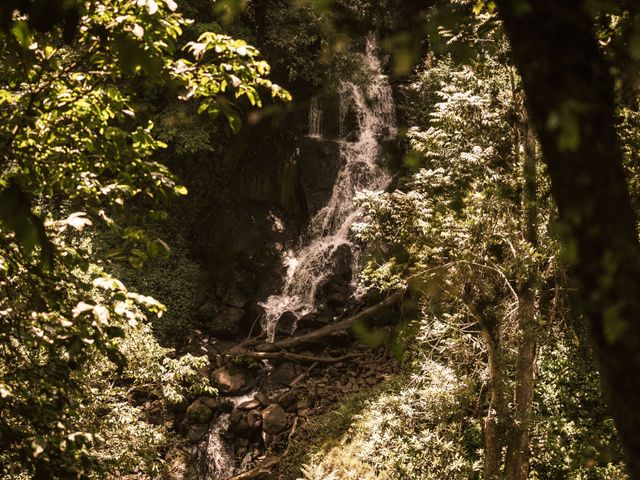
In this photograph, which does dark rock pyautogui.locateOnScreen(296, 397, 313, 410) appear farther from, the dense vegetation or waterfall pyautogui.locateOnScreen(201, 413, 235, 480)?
waterfall pyautogui.locateOnScreen(201, 413, 235, 480)

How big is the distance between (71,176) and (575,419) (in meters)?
8.79

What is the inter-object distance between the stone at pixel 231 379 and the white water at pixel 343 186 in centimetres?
194

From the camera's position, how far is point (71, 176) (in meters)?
3.58

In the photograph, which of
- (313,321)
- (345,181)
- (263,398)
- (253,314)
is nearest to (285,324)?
(313,321)

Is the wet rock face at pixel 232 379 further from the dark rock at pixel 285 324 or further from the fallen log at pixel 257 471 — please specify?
the fallen log at pixel 257 471

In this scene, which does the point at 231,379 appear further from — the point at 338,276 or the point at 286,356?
the point at 338,276

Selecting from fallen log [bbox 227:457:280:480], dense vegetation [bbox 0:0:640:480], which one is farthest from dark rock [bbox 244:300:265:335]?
fallen log [bbox 227:457:280:480]

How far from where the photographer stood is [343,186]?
1666 cm

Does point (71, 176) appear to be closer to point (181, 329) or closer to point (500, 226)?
point (500, 226)

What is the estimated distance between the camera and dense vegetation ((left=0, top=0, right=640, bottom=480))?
1.18 meters

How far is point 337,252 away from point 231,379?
16.4ft

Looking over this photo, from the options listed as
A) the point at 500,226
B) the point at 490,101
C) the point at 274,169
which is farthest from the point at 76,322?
the point at 274,169

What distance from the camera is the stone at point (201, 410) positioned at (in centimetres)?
1202

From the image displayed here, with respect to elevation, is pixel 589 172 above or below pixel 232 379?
above
